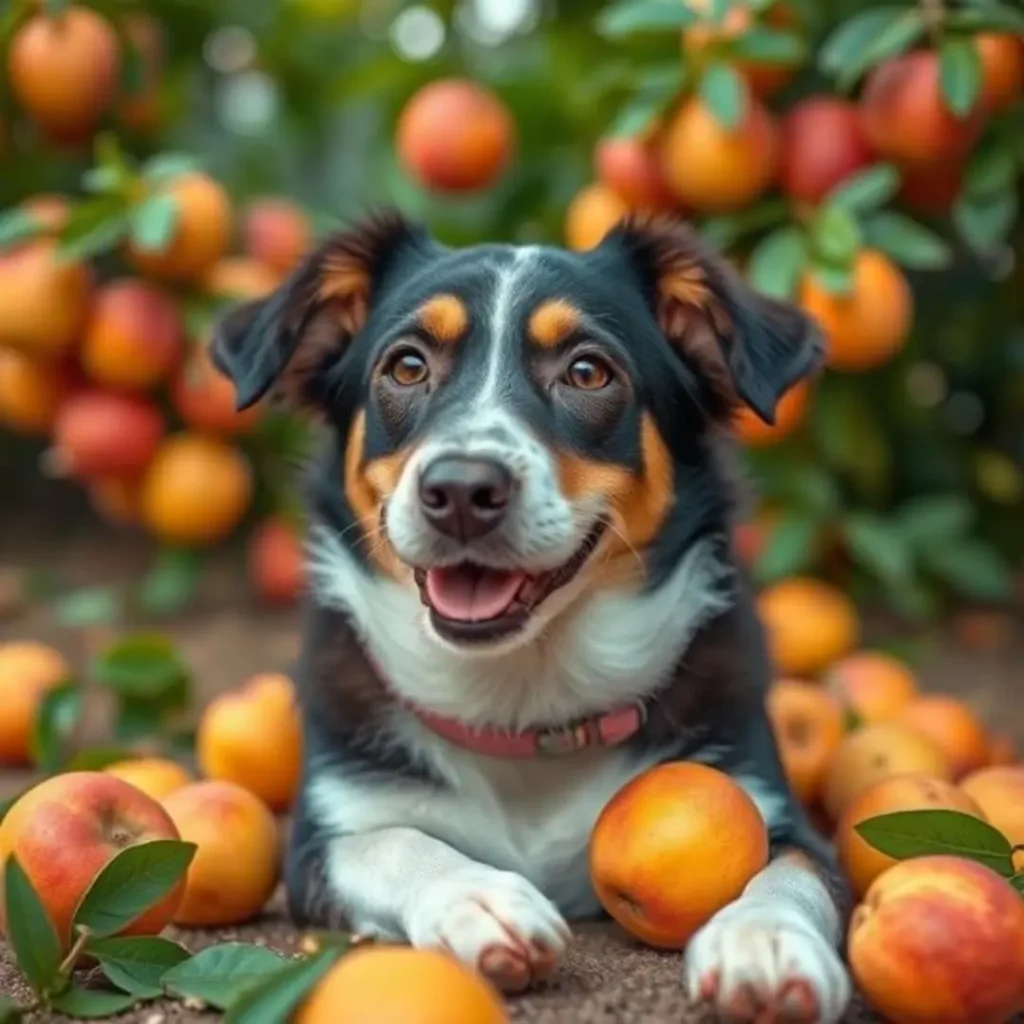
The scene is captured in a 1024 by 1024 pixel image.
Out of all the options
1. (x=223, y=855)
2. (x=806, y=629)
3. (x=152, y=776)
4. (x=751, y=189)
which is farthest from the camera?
(x=806, y=629)

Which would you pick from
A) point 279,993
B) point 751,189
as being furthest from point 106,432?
point 279,993

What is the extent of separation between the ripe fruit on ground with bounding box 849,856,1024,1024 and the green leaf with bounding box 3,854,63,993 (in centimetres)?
96

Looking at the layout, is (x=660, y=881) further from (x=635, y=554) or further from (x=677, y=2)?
(x=677, y=2)

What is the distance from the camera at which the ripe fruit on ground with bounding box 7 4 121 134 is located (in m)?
4.23

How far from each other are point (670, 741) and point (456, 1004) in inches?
38.0

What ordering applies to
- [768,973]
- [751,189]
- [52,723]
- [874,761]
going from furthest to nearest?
1. [751,189]
2. [52,723]
3. [874,761]
4. [768,973]

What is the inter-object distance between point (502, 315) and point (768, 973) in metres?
1.14

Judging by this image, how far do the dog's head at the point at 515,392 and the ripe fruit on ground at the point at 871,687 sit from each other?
980 mm

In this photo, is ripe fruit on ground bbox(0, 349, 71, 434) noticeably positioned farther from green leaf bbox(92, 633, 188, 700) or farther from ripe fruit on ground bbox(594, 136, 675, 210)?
ripe fruit on ground bbox(594, 136, 675, 210)

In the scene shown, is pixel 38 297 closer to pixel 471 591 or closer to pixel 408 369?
pixel 408 369

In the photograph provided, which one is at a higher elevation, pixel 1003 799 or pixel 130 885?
pixel 130 885

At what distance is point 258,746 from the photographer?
10.2 feet

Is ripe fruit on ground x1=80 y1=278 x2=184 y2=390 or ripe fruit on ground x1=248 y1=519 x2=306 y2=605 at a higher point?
ripe fruit on ground x1=80 y1=278 x2=184 y2=390

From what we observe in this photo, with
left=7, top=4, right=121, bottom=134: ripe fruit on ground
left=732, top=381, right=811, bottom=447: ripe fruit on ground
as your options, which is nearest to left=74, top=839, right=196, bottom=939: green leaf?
left=732, top=381, right=811, bottom=447: ripe fruit on ground
